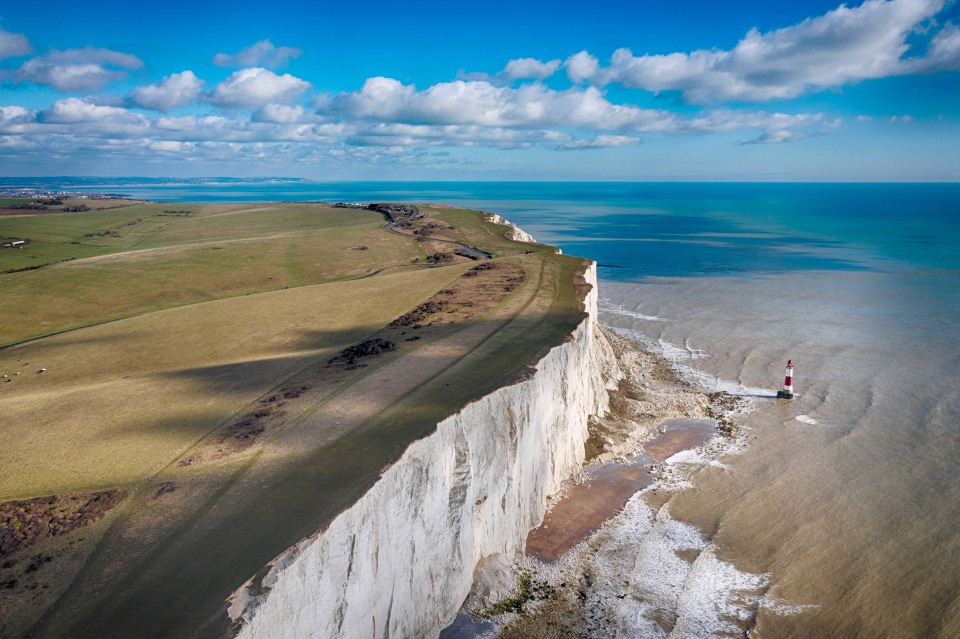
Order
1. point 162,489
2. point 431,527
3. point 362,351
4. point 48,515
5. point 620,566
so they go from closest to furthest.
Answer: point 48,515 < point 162,489 < point 431,527 < point 620,566 < point 362,351

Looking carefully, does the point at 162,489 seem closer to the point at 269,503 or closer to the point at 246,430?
the point at 269,503

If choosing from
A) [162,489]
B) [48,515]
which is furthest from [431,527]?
[48,515]

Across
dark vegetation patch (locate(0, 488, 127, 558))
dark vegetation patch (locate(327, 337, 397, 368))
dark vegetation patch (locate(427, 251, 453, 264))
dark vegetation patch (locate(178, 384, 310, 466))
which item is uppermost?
dark vegetation patch (locate(427, 251, 453, 264))

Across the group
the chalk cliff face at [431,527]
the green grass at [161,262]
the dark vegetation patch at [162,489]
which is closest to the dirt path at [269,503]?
the dark vegetation patch at [162,489]

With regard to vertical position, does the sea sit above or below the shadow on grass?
Answer: below

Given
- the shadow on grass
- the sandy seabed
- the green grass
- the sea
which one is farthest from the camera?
the green grass

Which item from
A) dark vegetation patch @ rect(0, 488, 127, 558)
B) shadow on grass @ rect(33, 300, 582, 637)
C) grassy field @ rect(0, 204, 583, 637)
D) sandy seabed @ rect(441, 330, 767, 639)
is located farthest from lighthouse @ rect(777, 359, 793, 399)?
dark vegetation patch @ rect(0, 488, 127, 558)

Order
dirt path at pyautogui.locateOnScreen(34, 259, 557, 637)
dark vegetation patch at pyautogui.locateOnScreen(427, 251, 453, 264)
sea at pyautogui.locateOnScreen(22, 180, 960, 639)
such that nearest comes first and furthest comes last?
dirt path at pyautogui.locateOnScreen(34, 259, 557, 637)
sea at pyautogui.locateOnScreen(22, 180, 960, 639)
dark vegetation patch at pyautogui.locateOnScreen(427, 251, 453, 264)

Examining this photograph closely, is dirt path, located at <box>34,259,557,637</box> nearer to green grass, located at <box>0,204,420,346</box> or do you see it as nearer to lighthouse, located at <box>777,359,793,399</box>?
lighthouse, located at <box>777,359,793,399</box>
